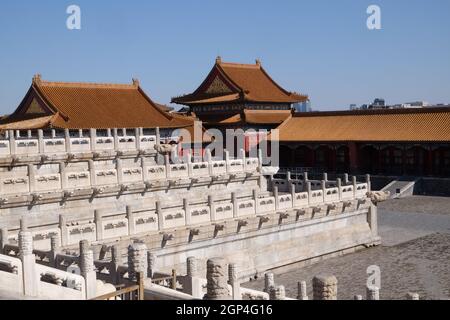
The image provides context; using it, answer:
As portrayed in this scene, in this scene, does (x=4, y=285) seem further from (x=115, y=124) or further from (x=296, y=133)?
(x=296, y=133)

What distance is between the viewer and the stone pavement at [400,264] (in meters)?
21.0

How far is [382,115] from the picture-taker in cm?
4700

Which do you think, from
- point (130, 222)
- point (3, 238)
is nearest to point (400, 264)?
point (130, 222)

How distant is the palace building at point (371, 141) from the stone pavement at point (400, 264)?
9474mm

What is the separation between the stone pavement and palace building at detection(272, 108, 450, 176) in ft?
31.1

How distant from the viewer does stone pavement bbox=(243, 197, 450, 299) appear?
21.0m

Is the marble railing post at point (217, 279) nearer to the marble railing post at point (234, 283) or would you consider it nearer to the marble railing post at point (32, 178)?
the marble railing post at point (234, 283)

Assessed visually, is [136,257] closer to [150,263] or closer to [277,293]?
[150,263]

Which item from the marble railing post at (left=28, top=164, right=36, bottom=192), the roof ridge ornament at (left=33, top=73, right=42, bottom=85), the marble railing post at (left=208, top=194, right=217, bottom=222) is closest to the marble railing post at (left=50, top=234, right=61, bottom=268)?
the marble railing post at (left=28, top=164, right=36, bottom=192)

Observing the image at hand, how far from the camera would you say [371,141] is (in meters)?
44.7

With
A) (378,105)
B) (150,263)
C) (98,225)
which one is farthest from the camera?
(378,105)

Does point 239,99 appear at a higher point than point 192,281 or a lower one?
higher

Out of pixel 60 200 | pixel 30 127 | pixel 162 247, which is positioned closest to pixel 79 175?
pixel 60 200

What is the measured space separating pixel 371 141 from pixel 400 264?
2133 centimetres
